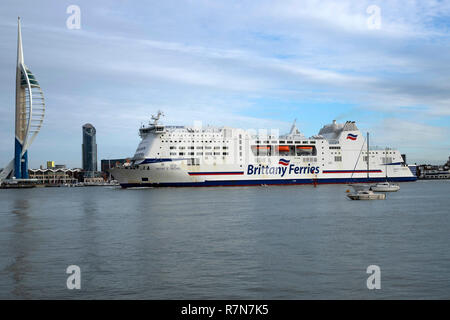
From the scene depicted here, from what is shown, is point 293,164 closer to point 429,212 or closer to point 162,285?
point 429,212

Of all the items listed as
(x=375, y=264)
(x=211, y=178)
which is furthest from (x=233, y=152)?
(x=375, y=264)

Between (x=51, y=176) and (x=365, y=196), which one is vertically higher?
(x=365, y=196)

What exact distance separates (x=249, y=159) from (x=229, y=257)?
57.0m

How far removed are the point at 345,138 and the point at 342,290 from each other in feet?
236

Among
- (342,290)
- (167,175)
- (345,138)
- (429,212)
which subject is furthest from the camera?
(345,138)

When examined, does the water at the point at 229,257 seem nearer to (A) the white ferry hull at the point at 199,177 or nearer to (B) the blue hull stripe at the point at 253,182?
(A) the white ferry hull at the point at 199,177

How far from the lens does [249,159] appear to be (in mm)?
74000

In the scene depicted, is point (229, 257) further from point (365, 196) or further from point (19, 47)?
point (19, 47)

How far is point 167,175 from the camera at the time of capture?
6881cm

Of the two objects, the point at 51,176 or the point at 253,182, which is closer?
the point at 253,182

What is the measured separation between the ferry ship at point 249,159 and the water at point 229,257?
3947cm

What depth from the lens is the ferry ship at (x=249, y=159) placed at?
69625 mm

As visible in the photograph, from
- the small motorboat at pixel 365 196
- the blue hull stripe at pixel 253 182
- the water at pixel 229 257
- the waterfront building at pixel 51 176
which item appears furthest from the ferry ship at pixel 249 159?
the waterfront building at pixel 51 176

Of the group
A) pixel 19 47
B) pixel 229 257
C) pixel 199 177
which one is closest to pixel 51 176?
pixel 19 47
